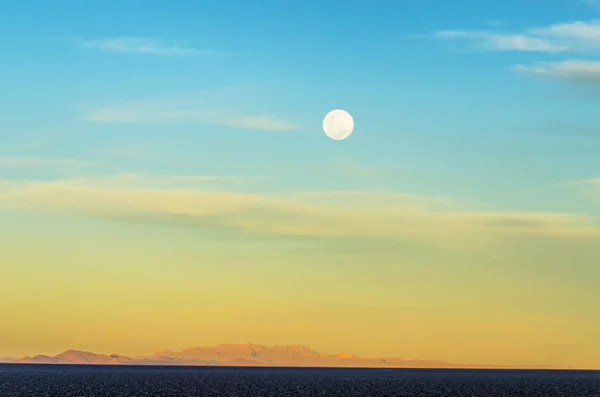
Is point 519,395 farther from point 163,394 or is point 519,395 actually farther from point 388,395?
point 163,394

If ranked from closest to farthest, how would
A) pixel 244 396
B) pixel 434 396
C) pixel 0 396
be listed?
pixel 0 396 < pixel 244 396 < pixel 434 396

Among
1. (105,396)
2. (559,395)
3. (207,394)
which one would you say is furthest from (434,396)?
(105,396)

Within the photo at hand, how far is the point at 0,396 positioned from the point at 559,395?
72.3 meters

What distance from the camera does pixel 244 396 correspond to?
4336 inches

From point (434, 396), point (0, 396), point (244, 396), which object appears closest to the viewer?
point (0, 396)

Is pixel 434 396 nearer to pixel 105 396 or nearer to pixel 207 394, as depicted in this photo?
pixel 207 394

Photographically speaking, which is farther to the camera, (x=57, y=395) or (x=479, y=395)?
(x=479, y=395)

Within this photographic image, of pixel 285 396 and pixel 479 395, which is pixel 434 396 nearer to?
pixel 479 395

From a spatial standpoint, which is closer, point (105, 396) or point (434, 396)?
point (105, 396)

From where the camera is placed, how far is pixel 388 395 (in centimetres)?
11544

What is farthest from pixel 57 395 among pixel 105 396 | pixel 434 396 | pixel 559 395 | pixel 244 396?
pixel 559 395

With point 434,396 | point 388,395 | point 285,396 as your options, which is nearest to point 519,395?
point 434,396

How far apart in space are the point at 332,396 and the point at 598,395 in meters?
38.4

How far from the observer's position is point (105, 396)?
107m
